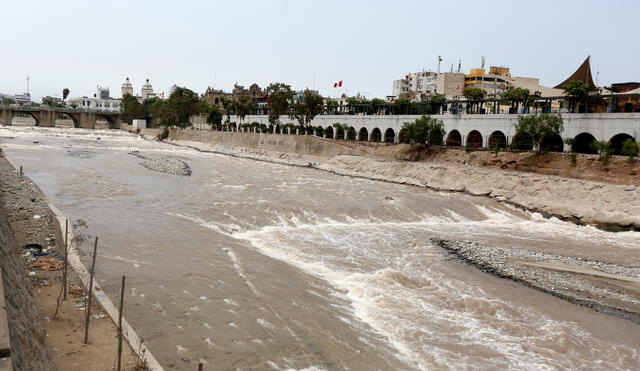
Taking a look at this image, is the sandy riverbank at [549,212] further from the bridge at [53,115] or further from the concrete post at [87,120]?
the concrete post at [87,120]

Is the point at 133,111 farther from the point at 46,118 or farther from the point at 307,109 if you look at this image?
the point at 307,109

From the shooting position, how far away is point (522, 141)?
45.1m

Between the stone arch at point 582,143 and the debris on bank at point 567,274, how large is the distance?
24.4 metres

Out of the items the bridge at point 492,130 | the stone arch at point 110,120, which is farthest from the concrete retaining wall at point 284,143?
the stone arch at point 110,120

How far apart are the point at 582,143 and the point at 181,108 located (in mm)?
85135

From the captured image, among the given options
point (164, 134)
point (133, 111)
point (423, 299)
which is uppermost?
point (133, 111)

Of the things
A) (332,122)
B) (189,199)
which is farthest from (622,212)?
(332,122)

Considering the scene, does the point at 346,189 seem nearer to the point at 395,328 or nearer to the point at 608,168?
the point at 608,168

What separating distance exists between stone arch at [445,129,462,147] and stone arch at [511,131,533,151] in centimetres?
924

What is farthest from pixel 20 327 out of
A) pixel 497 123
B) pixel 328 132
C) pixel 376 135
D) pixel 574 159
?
pixel 328 132

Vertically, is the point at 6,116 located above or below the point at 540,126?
above

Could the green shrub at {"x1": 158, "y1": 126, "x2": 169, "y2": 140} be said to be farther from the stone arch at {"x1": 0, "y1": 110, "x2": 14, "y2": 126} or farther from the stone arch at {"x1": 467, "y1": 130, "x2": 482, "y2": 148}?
the stone arch at {"x1": 467, "y1": 130, "x2": 482, "y2": 148}

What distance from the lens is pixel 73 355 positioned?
8.55 m

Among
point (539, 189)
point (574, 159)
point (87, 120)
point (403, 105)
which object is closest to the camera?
point (539, 189)
